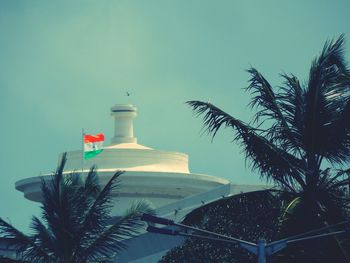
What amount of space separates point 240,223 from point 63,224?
225 inches

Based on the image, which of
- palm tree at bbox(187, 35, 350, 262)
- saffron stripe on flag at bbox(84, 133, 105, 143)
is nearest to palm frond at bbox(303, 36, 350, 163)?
palm tree at bbox(187, 35, 350, 262)

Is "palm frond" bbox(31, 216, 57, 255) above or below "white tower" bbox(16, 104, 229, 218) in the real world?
below

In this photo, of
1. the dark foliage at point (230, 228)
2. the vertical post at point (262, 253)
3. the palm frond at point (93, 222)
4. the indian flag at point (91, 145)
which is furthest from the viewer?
the indian flag at point (91, 145)

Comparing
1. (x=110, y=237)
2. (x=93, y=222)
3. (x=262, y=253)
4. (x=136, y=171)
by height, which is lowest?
(x=262, y=253)

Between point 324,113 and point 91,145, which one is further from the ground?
point 91,145

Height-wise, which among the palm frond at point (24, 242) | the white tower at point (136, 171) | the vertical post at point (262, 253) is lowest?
the vertical post at point (262, 253)

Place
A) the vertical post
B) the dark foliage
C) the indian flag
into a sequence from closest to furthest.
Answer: the vertical post, the dark foliage, the indian flag

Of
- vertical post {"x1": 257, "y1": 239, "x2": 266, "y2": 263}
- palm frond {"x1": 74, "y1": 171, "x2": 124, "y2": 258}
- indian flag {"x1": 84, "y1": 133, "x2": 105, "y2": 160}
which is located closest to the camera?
vertical post {"x1": 257, "y1": 239, "x2": 266, "y2": 263}

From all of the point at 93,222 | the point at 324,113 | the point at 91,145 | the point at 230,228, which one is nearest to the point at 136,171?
the point at 91,145

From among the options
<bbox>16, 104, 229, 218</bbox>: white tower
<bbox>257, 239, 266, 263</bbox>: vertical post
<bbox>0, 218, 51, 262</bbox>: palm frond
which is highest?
<bbox>16, 104, 229, 218</bbox>: white tower

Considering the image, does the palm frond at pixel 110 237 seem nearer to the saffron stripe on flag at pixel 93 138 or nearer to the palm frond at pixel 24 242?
the palm frond at pixel 24 242

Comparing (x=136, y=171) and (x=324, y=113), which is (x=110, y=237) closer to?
(x=324, y=113)

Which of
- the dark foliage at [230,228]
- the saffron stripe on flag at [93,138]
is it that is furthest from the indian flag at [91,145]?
the dark foliage at [230,228]

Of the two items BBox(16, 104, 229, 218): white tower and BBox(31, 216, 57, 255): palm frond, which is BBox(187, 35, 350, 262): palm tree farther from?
BBox(16, 104, 229, 218): white tower
